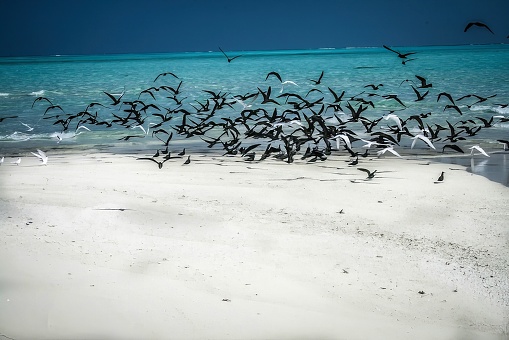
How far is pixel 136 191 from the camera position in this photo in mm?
6297

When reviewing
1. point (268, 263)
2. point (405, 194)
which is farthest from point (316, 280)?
point (405, 194)

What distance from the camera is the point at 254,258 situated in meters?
4.25

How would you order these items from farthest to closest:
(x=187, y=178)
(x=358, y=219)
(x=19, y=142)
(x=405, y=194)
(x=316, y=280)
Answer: (x=19, y=142) → (x=187, y=178) → (x=405, y=194) → (x=358, y=219) → (x=316, y=280)

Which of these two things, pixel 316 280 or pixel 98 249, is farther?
pixel 98 249

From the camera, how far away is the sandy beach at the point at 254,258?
333cm

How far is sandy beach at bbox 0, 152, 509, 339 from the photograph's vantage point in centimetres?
333

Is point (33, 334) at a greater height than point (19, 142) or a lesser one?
greater

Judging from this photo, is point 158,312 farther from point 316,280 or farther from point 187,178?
point 187,178

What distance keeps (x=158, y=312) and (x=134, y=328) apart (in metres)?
0.20

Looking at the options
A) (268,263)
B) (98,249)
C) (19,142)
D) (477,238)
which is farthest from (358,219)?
(19,142)

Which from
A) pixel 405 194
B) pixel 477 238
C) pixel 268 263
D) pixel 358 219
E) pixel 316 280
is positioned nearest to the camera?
pixel 316 280

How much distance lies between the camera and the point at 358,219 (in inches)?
208

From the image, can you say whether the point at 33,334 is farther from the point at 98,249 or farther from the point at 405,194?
the point at 405,194

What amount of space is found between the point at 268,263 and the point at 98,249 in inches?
47.7
